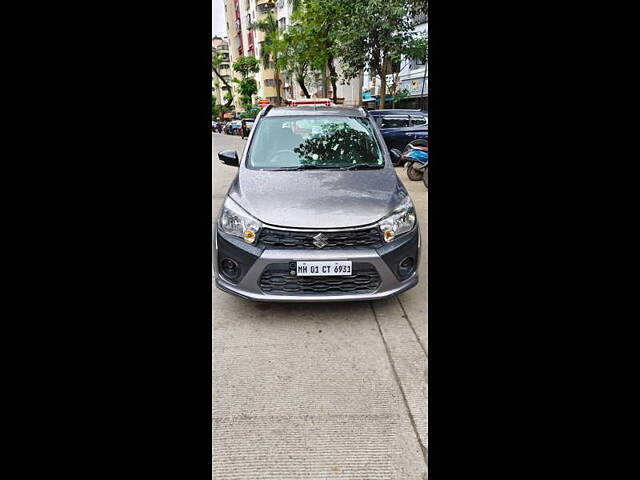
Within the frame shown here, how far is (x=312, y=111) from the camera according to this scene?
4.82 meters

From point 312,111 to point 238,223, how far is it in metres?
2.02

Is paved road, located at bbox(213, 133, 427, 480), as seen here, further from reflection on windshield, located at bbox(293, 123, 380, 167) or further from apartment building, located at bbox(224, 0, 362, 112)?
apartment building, located at bbox(224, 0, 362, 112)

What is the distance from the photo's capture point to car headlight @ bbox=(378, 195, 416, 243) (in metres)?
3.30

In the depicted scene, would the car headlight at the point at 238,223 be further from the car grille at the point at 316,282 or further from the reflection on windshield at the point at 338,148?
the reflection on windshield at the point at 338,148

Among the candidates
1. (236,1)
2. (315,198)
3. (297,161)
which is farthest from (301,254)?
(236,1)

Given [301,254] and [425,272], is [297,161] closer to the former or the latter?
[301,254]

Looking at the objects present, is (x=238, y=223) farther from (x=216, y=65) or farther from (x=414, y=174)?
(x=216, y=65)

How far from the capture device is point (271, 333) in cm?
332

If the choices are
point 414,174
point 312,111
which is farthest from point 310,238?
point 414,174

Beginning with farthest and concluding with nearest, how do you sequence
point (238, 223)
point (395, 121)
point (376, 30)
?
point (376, 30) < point (395, 121) < point (238, 223)

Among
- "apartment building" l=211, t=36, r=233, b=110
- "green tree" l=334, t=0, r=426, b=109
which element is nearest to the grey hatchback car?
"green tree" l=334, t=0, r=426, b=109

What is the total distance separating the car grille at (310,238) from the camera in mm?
3193

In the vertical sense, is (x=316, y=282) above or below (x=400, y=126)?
below

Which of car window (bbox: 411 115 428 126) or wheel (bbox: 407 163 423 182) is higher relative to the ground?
car window (bbox: 411 115 428 126)
